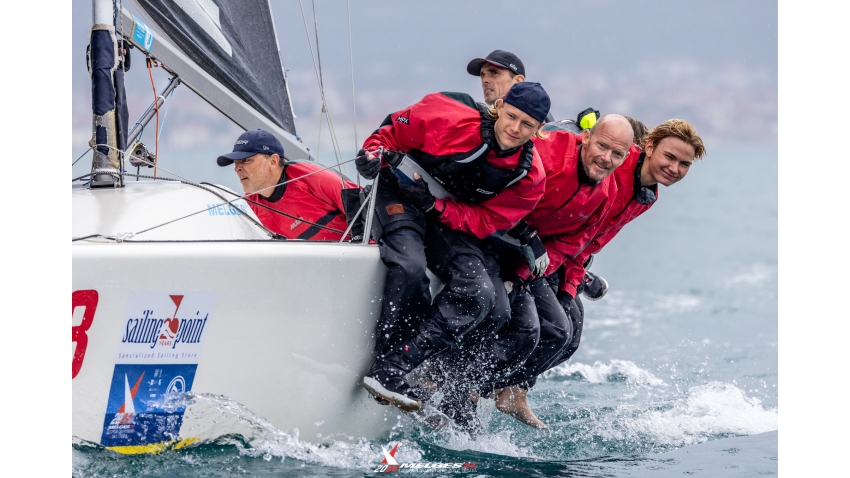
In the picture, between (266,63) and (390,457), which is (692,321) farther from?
(390,457)

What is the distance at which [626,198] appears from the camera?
362 centimetres

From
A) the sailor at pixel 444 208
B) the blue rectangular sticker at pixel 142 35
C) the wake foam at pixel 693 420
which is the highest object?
the blue rectangular sticker at pixel 142 35

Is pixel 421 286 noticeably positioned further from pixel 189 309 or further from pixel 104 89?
pixel 104 89

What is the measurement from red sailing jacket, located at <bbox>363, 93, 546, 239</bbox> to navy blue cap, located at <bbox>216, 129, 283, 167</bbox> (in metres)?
0.55

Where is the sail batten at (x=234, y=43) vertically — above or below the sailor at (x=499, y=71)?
above

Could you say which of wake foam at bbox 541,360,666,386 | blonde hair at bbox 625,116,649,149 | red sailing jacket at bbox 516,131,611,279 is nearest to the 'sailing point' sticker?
red sailing jacket at bbox 516,131,611,279

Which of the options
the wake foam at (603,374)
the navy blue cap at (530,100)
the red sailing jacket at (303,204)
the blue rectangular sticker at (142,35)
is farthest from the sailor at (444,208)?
the wake foam at (603,374)

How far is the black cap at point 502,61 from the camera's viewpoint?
12.5 ft

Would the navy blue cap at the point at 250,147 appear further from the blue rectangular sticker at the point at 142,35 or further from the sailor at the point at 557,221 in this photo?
the sailor at the point at 557,221

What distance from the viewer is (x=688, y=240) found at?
25609mm

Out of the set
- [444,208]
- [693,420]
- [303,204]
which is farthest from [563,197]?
[693,420]

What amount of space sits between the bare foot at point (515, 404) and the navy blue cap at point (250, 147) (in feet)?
4.83

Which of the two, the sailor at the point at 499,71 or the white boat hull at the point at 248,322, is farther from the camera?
the sailor at the point at 499,71

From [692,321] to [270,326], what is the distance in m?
9.14
